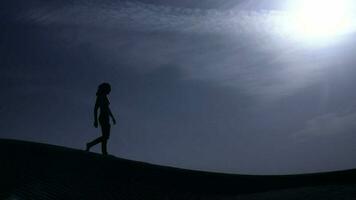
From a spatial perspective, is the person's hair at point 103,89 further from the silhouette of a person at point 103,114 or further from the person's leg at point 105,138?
the person's leg at point 105,138

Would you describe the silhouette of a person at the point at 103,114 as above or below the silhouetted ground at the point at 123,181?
above

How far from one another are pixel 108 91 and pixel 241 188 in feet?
16.1

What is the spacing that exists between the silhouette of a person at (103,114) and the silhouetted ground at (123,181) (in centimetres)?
162

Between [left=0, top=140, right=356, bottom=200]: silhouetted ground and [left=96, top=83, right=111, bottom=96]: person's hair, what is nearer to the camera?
[left=0, top=140, right=356, bottom=200]: silhouetted ground

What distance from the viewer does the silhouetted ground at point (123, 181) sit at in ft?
27.0

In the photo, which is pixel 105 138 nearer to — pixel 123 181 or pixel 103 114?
pixel 103 114

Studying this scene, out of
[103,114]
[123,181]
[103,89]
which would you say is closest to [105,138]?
[103,114]

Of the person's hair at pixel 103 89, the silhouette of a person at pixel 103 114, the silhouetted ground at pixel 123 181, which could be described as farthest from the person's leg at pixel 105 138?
the silhouetted ground at pixel 123 181

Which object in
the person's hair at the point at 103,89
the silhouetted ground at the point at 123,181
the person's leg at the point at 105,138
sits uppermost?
the person's hair at the point at 103,89

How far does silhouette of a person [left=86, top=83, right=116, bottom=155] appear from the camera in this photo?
12.4 metres

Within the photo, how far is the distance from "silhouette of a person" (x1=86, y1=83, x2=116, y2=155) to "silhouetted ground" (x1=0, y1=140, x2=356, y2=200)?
1624 millimetres

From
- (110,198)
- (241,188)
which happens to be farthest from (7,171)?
(241,188)

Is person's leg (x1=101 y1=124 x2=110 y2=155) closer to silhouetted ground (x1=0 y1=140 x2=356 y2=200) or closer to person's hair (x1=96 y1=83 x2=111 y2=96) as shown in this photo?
person's hair (x1=96 y1=83 x2=111 y2=96)

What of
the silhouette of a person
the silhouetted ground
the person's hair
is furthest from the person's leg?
the silhouetted ground
